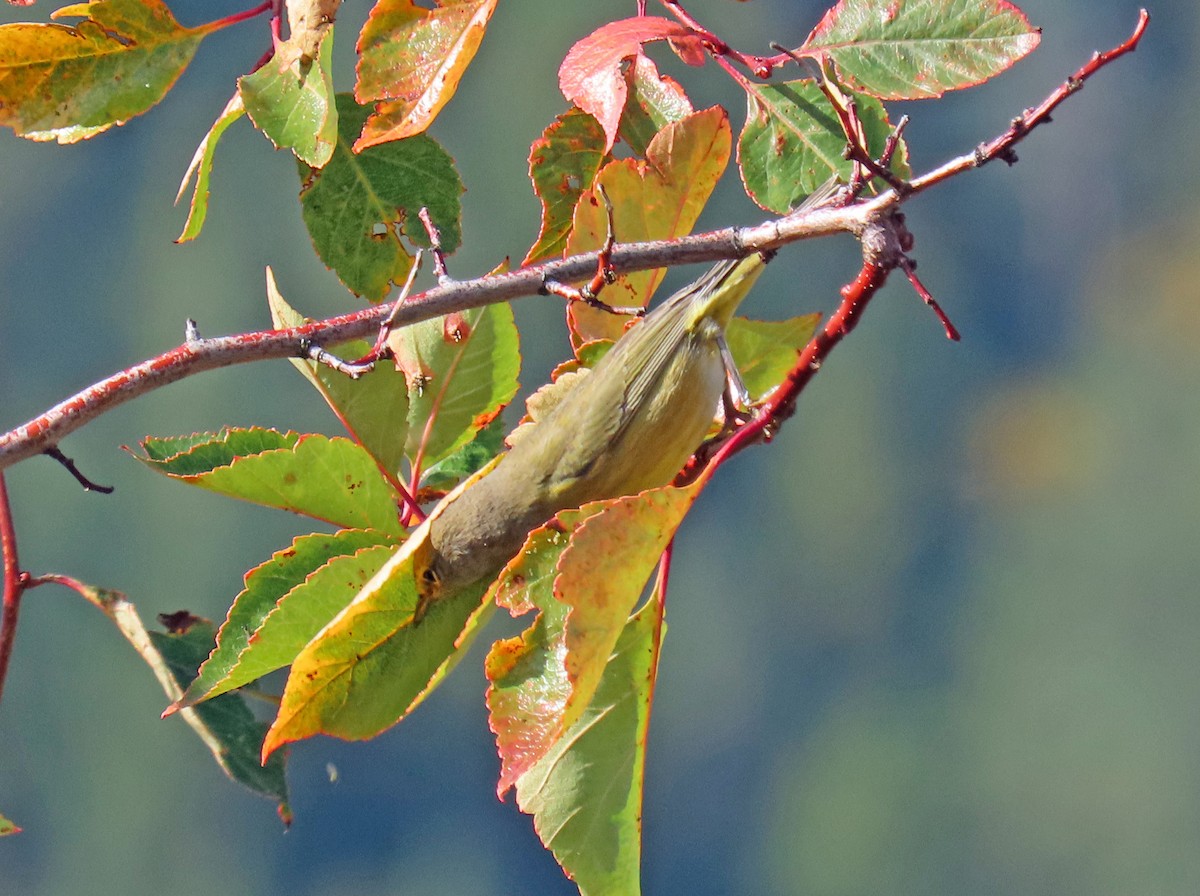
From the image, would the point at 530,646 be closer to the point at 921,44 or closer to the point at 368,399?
the point at 368,399

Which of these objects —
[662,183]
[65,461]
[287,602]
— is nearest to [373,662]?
[287,602]

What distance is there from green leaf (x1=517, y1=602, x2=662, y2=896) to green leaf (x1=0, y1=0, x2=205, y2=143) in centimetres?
36

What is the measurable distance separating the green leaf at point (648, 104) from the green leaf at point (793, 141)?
0.16ft

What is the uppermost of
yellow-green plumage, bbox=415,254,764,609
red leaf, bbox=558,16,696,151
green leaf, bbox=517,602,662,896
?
red leaf, bbox=558,16,696,151

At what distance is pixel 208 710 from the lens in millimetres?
633

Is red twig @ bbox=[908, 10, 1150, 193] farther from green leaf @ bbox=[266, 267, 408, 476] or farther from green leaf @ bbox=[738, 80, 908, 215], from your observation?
green leaf @ bbox=[266, 267, 408, 476]

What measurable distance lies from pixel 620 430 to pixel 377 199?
0.60ft

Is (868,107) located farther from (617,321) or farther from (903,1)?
(617,321)

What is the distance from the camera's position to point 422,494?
0.61m

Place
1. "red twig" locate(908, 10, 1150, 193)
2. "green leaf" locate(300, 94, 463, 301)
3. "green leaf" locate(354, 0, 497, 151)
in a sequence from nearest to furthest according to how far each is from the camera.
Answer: "red twig" locate(908, 10, 1150, 193) < "green leaf" locate(354, 0, 497, 151) < "green leaf" locate(300, 94, 463, 301)

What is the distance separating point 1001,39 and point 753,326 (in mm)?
189

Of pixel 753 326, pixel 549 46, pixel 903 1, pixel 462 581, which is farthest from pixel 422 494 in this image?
pixel 549 46

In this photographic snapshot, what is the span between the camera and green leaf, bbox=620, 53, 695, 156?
1.98ft

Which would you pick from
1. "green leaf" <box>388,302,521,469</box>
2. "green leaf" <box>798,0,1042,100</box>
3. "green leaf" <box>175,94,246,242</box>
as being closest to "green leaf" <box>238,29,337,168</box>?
"green leaf" <box>175,94,246,242</box>
